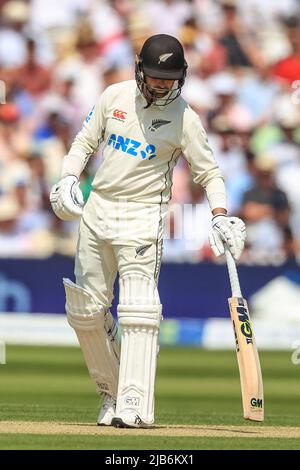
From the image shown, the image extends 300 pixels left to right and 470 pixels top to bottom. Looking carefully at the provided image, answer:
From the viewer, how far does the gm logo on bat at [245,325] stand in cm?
564

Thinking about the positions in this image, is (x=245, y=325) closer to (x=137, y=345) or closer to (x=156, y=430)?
(x=137, y=345)

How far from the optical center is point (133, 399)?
5641 millimetres

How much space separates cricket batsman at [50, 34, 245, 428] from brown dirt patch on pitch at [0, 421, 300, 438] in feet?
0.43

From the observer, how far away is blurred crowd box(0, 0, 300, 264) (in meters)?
11.8

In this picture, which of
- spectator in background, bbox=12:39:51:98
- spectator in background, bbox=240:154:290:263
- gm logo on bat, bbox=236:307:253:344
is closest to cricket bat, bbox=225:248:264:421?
gm logo on bat, bbox=236:307:253:344

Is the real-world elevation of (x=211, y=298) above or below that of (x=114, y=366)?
above

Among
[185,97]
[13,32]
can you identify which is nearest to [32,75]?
[13,32]

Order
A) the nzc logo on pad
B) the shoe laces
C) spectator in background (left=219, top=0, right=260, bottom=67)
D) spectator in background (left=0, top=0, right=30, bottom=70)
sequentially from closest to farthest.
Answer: the nzc logo on pad
the shoe laces
spectator in background (left=219, top=0, right=260, bottom=67)
spectator in background (left=0, top=0, right=30, bottom=70)

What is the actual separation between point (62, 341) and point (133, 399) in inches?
252

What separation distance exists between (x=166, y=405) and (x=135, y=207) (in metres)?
2.50

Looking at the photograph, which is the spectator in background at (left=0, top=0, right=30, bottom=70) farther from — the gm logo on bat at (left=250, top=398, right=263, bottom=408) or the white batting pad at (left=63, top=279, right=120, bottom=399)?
the gm logo on bat at (left=250, top=398, right=263, bottom=408)

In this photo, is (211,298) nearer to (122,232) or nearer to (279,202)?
(279,202)
